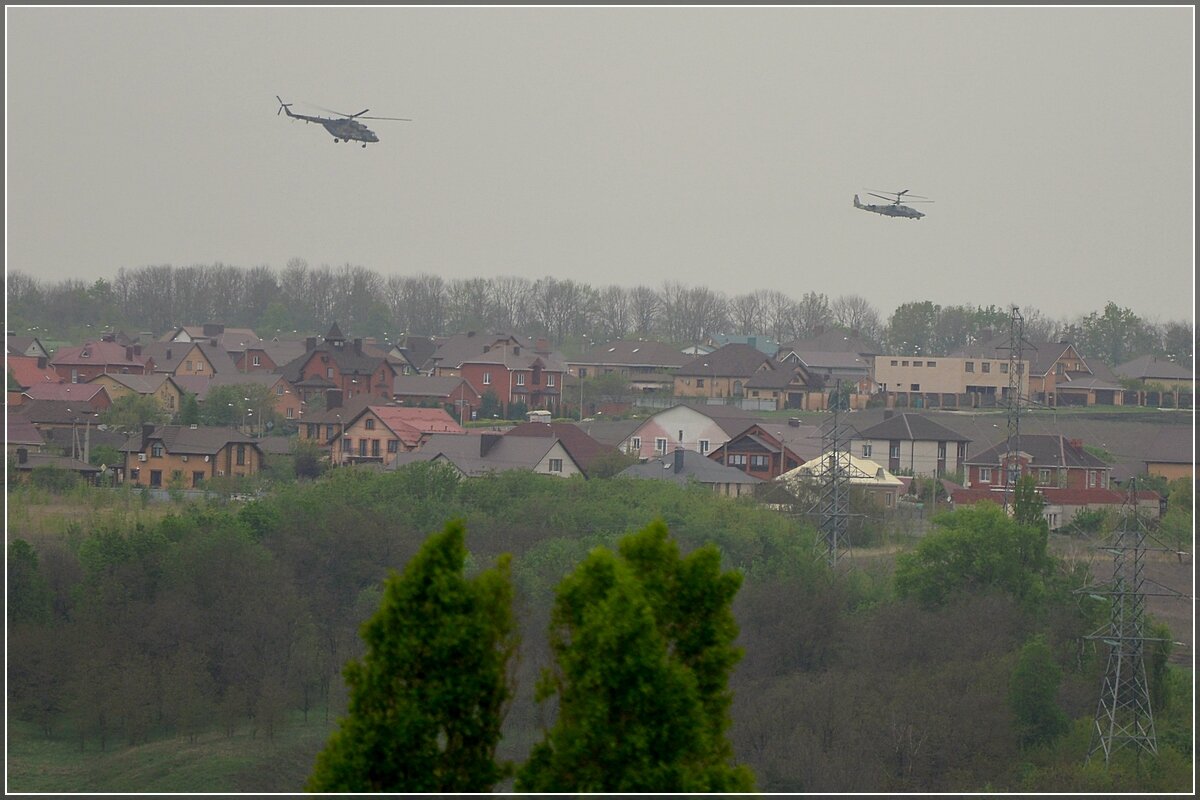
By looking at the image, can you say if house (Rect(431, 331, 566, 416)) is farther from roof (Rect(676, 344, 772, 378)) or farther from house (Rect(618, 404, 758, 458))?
house (Rect(618, 404, 758, 458))

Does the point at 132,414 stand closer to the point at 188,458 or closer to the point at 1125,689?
the point at 188,458

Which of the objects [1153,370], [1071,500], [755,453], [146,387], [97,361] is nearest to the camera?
[1071,500]

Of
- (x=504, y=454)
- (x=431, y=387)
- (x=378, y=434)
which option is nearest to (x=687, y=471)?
(x=504, y=454)

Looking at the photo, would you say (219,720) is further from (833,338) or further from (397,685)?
(833,338)

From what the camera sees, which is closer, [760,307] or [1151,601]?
[1151,601]

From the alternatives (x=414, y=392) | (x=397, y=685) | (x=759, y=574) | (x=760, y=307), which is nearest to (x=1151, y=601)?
(x=759, y=574)

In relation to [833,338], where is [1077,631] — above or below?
below

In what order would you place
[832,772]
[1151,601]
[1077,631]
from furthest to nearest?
[1151,601], [1077,631], [832,772]
